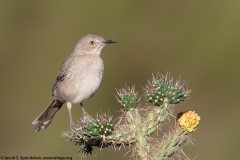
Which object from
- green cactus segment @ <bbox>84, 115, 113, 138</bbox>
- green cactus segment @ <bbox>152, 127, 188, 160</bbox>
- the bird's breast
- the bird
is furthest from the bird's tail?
green cactus segment @ <bbox>152, 127, 188, 160</bbox>

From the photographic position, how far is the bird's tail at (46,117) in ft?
28.8

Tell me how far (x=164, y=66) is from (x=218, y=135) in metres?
2.05

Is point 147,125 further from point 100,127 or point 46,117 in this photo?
point 46,117

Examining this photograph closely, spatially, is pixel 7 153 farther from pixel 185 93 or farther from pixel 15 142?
pixel 185 93

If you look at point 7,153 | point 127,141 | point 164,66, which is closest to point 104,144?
Result: point 127,141

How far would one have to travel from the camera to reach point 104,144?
19.7 feet

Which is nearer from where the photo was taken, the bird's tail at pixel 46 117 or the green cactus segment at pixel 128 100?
the green cactus segment at pixel 128 100

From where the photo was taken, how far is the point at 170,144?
5.86m

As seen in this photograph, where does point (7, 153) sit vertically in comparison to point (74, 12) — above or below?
below

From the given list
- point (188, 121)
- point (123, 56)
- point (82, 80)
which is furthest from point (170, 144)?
point (123, 56)

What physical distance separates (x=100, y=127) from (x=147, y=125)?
0.47 metres

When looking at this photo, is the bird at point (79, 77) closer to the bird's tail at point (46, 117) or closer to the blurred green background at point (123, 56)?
the bird's tail at point (46, 117)

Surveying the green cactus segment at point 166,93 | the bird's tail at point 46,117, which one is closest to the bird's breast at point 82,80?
the bird's tail at point 46,117

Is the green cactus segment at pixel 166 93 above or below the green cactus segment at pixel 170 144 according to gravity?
above
